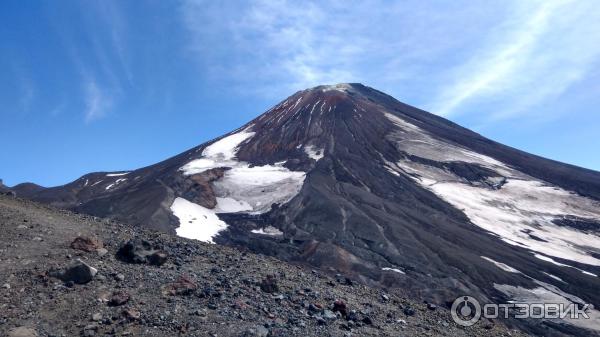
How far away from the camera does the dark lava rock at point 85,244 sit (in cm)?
1436

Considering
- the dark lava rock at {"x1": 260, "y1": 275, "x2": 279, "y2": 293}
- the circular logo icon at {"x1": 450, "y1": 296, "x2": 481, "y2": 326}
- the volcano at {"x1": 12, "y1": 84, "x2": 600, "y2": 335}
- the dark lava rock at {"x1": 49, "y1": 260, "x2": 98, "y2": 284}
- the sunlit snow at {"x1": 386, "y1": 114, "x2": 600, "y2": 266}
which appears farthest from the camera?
the sunlit snow at {"x1": 386, "y1": 114, "x2": 600, "y2": 266}

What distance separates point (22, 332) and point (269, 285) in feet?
20.2

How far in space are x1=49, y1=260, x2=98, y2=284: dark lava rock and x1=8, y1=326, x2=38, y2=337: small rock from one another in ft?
7.30

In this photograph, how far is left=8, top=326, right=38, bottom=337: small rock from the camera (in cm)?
1002

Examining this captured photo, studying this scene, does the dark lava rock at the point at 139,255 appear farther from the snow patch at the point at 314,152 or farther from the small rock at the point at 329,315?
the snow patch at the point at 314,152

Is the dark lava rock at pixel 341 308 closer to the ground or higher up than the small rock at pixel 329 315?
higher up

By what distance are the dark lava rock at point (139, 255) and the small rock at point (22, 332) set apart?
414 cm

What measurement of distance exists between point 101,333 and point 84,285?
2.20 meters

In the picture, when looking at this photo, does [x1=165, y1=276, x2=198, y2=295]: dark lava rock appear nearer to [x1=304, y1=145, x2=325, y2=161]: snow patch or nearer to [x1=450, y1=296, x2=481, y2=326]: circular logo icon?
[x1=450, y1=296, x2=481, y2=326]: circular logo icon

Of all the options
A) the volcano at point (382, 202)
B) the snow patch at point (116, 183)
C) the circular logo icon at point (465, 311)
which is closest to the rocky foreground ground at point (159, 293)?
the circular logo icon at point (465, 311)

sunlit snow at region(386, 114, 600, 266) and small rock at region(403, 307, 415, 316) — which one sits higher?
sunlit snow at region(386, 114, 600, 266)

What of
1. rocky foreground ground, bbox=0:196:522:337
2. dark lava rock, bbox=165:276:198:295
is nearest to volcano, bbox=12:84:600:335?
rocky foreground ground, bbox=0:196:522:337

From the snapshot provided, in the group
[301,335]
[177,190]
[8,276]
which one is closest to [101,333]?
A: [8,276]

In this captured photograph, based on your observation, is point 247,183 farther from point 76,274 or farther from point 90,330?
point 90,330
